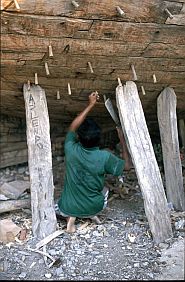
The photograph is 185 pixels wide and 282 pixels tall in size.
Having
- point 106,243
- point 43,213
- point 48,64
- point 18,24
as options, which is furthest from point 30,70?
point 106,243

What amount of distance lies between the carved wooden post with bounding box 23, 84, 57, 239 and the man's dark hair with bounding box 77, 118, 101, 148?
14.6 inches

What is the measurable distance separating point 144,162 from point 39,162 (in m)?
1.04

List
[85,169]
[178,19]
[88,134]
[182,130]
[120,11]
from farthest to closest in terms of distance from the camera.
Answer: [182,130] < [85,169] < [88,134] < [178,19] < [120,11]

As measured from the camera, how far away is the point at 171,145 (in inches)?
215

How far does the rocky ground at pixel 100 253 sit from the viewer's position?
4285mm

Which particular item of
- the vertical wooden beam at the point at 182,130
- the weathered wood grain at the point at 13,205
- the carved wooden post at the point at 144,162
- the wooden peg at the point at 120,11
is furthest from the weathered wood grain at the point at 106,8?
the vertical wooden beam at the point at 182,130

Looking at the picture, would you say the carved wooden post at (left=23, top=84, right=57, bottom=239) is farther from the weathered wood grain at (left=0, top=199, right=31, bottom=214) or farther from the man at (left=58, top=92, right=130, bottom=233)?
the weathered wood grain at (left=0, top=199, right=31, bottom=214)

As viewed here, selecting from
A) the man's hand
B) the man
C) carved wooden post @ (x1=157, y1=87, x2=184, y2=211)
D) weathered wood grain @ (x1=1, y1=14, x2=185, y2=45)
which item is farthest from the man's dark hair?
carved wooden post @ (x1=157, y1=87, x2=184, y2=211)

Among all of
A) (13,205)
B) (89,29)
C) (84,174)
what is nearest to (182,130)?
(84,174)

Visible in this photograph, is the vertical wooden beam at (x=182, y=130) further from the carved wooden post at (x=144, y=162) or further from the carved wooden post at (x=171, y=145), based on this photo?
the carved wooden post at (x=144, y=162)

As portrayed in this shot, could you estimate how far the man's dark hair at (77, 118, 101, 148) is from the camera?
474 centimetres

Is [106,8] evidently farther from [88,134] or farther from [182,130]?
[182,130]

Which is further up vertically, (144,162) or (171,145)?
(171,145)

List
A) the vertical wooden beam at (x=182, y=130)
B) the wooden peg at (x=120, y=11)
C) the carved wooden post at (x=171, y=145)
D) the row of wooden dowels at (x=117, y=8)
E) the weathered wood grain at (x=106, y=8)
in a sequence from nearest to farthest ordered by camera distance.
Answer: the row of wooden dowels at (x=117, y=8) < the weathered wood grain at (x=106, y=8) < the wooden peg at (x=120, y=11) < the carved wooden post at (x=171, y=145) < the vertical wooden beam at (x=182, y=130)
